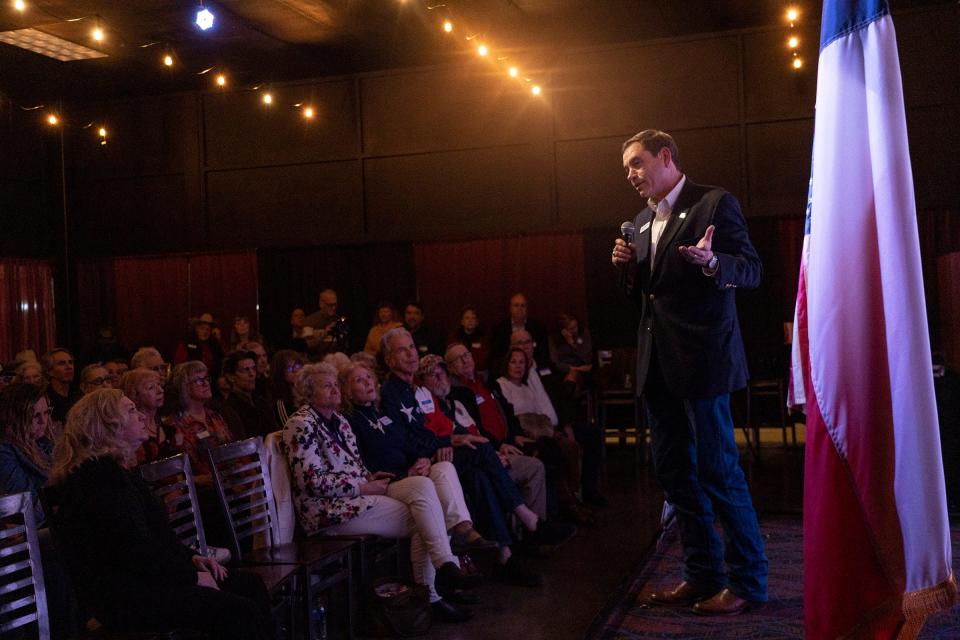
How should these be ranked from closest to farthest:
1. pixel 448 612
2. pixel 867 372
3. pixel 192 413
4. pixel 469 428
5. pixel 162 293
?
pixel 867 372, pixel 448 612, pixel 192 413, pixel 469 428, pixel 162 293

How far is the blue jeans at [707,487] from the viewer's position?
3469 mm

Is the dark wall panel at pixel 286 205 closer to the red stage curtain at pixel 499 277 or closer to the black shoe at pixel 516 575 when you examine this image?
the red stage curtain at pixel 499 277

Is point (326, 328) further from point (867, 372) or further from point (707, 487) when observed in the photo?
point (867, 372)

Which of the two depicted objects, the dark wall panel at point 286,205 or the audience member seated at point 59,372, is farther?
the dark wall panel at point 286,205

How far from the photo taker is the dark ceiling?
841 centimetres

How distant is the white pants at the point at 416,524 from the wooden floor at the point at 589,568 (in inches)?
10.3

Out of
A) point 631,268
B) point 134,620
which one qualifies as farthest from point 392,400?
point 134,620

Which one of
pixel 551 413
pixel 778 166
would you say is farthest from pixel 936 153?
pixel 551 413

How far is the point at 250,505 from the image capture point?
3691 mm

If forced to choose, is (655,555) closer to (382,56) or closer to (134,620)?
(134,620)

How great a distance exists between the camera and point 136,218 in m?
11.6

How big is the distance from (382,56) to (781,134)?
160 inches

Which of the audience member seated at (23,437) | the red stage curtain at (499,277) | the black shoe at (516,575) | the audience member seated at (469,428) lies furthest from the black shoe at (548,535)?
the red stage curtain at (499,277)

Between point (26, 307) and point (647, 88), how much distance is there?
7176mm
